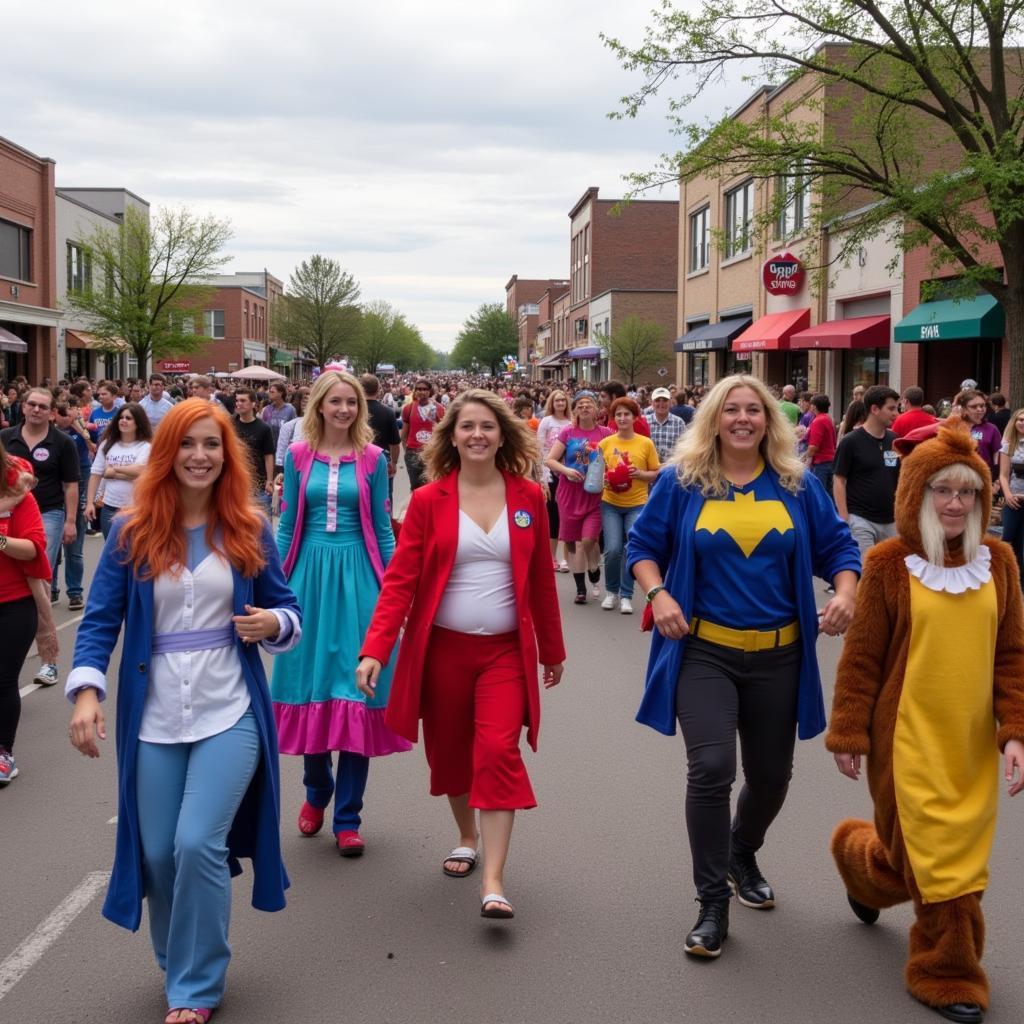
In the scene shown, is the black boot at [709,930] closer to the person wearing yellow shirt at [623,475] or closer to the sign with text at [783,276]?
the person wearing yellow shirt at [623,475]

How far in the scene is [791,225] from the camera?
34188 millimetres

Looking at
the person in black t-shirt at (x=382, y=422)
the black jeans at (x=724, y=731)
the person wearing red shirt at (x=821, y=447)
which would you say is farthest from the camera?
the person wearing red shirt at (x=821, y=447)

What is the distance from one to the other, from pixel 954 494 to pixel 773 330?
29607 mm

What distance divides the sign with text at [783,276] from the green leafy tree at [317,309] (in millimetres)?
64086

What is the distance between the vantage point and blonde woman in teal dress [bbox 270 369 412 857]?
5.30 m

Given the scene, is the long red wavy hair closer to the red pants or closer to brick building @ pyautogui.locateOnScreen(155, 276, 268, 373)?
the red pants

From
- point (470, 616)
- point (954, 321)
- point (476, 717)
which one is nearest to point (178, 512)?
point (470, 616)

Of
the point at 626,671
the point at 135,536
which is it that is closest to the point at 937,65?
the point at 626,671

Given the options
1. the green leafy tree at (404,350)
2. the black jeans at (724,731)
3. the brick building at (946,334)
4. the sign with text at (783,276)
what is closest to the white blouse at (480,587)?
the black jeans at (724,731)

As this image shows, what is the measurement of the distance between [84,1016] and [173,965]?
0.36 meters

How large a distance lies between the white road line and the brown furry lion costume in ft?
8.84

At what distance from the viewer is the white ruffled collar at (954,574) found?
391 centimetres

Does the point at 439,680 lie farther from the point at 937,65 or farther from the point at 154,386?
the point at 937,65

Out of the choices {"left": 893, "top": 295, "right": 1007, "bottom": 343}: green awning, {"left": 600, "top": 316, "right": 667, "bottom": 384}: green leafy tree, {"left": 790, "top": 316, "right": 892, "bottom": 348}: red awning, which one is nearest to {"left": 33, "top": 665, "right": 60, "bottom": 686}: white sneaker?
{"left": 893, "top": 295, "right": 1007, "bottom": 343}: green awning
